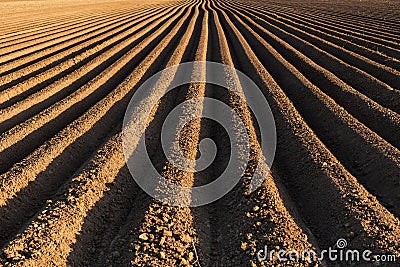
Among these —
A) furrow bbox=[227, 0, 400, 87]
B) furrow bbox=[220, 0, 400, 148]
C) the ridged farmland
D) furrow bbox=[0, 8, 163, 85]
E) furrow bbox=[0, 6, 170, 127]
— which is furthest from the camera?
furrow bbox=[0, 8, 163, 85]

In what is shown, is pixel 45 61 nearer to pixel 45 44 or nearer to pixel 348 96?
pixel 45 44

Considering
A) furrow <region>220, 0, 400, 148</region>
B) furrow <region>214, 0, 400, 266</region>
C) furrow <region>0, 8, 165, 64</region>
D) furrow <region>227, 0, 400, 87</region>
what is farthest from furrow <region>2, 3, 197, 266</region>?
furrow <region>0, 8, 165, 64</region>

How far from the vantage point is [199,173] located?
5676 millimetres

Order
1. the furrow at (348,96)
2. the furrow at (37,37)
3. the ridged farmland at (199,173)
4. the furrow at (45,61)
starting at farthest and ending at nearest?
the furrow at (37,37), the furrow at (45,61), the furrow at (348,96), the ridged farmland at (199,173)

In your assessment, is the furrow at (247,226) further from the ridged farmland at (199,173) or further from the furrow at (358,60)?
the furrow at (358,60)

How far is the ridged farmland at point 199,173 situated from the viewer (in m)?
4.08

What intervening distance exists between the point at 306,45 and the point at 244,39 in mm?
2875

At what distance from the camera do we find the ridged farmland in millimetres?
4078

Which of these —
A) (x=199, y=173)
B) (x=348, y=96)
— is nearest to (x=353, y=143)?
(x=348, y=96)

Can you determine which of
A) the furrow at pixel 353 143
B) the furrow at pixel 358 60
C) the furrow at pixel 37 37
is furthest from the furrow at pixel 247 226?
the furrow at pixel 37 37

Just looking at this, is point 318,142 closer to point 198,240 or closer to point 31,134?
point 198,240

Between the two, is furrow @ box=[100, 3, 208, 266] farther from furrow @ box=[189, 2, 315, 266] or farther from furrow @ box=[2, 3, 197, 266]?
furrow @ box=[2, 3, 197, 266]

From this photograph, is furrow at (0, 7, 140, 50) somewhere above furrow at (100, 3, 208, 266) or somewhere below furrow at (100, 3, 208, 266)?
below

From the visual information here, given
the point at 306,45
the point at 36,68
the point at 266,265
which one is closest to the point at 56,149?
the point at 266,265
